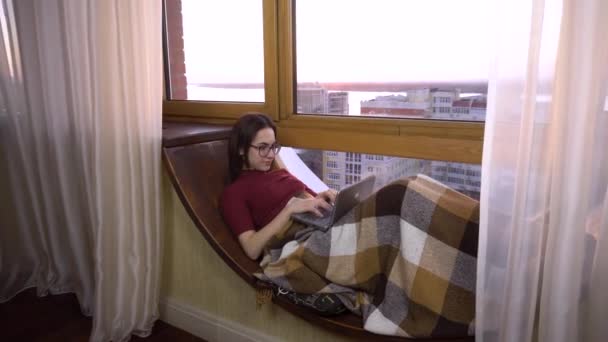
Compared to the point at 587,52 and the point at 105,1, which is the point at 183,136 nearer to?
the point at 105,1

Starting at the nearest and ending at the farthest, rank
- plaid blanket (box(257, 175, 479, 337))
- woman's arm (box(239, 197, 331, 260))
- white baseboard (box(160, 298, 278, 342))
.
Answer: plaid blanket (box(257, 175, 479, 337)) → woman's arm (box(239, 197, 331, 260)) → white baseboard (box(160, 298, 278, 342))

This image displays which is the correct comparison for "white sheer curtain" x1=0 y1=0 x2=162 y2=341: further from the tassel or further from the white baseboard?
the tassel

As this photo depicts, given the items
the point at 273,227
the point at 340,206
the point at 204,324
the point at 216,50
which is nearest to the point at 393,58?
the point at 340,206

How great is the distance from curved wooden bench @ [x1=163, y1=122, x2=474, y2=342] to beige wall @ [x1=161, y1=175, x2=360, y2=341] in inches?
4.0

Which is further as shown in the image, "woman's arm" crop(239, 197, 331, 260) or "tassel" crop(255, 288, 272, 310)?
"woman's arm" crop(239, 197, 331, 260)

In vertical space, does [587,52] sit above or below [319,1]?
below

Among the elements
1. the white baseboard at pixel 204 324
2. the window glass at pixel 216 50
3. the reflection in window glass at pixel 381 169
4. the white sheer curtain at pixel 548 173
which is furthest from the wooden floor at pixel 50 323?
the white sheer curtain at pixel 548 173

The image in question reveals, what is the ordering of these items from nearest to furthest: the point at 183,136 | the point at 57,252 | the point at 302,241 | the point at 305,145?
the point at 302,241
the point at 183,136
the point at 305,145
the point at 57,252

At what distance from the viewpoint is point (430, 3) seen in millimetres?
1409

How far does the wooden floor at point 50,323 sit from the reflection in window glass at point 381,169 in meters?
0.87

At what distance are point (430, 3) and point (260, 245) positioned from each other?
1.04 meters

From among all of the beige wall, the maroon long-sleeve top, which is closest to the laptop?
the maroon long-sleeve top

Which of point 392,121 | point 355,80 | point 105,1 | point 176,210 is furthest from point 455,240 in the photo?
point 105,1

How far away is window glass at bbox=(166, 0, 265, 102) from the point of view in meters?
1.85
